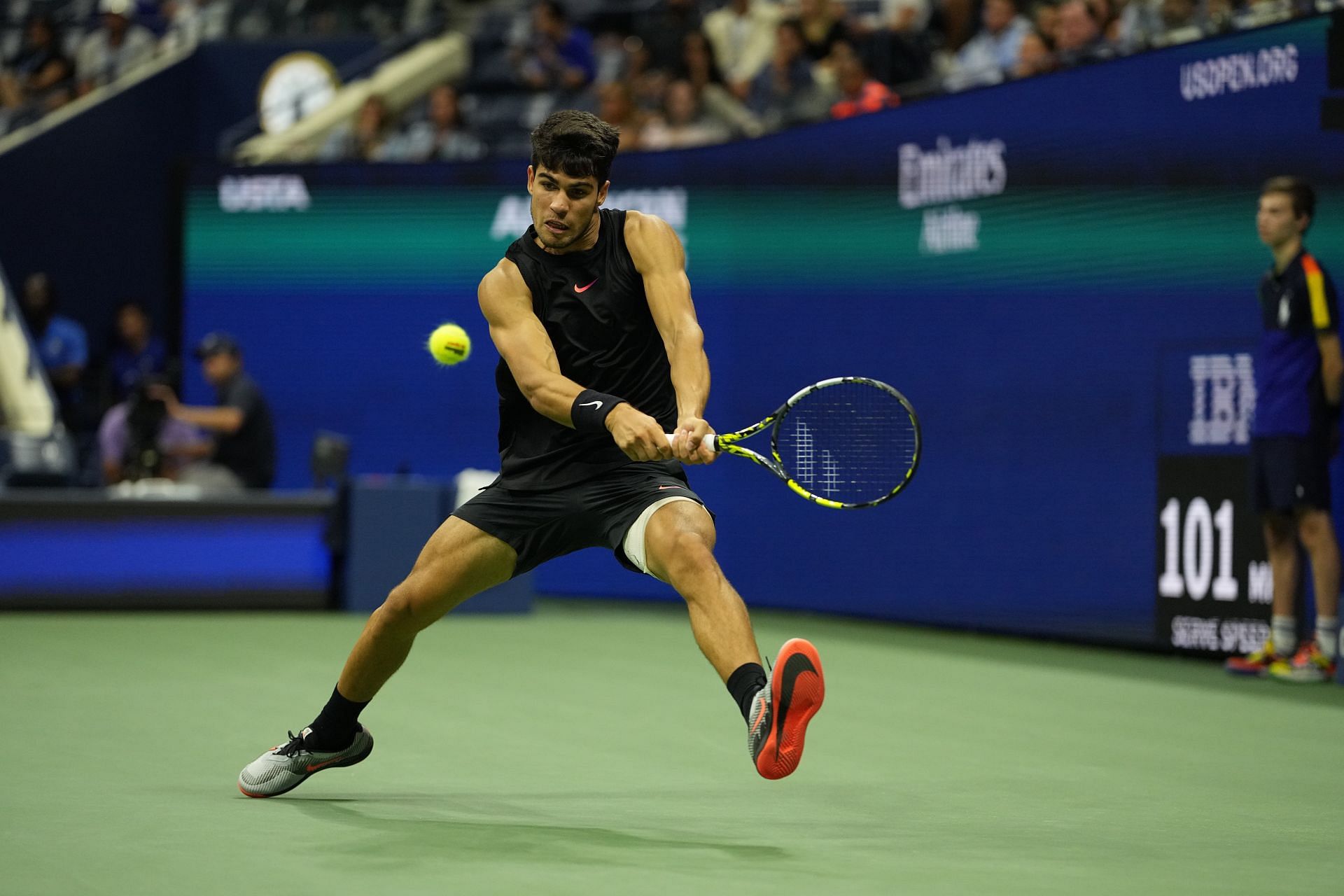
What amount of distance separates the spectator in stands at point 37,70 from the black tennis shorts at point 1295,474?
13618 millimetres

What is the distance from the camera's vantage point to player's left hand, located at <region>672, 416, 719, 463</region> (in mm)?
4680

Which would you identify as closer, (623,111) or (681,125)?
(681,125)

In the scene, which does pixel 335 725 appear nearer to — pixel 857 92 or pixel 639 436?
pixel 639 436

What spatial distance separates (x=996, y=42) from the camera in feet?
41.8

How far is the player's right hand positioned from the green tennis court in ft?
3.37

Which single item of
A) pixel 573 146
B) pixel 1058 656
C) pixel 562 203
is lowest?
pixel 1058 656

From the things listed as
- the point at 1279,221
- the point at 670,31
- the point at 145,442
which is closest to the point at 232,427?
the point at 145,442

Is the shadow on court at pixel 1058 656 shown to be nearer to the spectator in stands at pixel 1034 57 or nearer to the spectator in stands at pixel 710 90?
the spectator in stands at pixel 1034 57

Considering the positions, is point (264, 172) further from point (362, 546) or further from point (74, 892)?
point (74, 892)

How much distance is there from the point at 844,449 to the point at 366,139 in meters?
10.9

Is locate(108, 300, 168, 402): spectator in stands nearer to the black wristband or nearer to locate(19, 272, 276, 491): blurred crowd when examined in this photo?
locate(19, 272, 276, 491): blurred crowd

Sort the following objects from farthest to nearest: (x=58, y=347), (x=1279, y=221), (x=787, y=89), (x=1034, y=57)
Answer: (x=58, y=347) < (x=787, y=89) < (x=1034, y=57) < (x=1279, y=221)

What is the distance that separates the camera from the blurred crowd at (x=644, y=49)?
11.6 metres

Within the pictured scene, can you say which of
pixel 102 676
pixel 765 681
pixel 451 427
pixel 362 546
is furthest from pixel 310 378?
pixel 765 681
